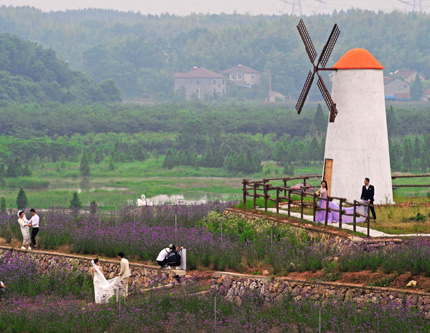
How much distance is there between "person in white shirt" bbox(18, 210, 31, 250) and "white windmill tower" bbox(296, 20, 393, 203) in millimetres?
9811

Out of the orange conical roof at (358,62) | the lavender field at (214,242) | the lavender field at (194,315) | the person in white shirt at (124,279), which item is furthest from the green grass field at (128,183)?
the lavender field at (194,315)

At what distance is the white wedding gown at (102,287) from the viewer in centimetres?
2233

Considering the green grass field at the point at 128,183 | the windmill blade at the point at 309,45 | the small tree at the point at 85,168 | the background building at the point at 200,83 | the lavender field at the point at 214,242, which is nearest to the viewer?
the lavender field at the point at 214,242

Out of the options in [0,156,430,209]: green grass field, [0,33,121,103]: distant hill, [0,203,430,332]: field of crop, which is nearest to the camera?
[0,203,430,332]: field of crop

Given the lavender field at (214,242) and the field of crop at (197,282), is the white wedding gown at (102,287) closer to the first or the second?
the field of crop at (197,282)

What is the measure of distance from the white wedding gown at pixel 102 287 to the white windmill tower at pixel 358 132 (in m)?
10.6

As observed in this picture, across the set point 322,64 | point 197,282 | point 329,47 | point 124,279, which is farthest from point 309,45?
point 124,279

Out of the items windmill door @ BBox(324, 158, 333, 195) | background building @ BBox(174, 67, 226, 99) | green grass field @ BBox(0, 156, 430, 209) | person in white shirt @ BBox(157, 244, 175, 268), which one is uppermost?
background building @ BBox(174, 67, 226, 99)

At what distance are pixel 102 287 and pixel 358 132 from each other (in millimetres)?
11457

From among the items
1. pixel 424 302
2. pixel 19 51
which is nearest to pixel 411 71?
pixel 19 51

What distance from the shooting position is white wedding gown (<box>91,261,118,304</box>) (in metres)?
22.3

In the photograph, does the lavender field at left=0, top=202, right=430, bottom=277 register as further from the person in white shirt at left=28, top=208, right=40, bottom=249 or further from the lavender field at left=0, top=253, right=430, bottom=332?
the lavender field at left=0, top=253, right=430, bottom=332

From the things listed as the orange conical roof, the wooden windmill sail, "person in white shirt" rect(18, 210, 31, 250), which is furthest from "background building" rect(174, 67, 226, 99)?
"person in white shirt" rect(18, 210, 31, 250)

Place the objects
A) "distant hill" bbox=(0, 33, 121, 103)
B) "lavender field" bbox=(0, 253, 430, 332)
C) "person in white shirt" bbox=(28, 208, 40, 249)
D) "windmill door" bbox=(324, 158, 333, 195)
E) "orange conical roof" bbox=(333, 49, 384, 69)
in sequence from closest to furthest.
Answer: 1. "lavender field" bbox=(0, 253, 430, 332)
2. "person in white shirt" bbox=(28, 208, 40, 249)
3. "orange conical roof" bbox=(333, 49, 384, 69)
4. "windmill door" bbox=(324, 158, 333, 195)
5. "distant hill" bbox=(0, 33, 121, 103)
